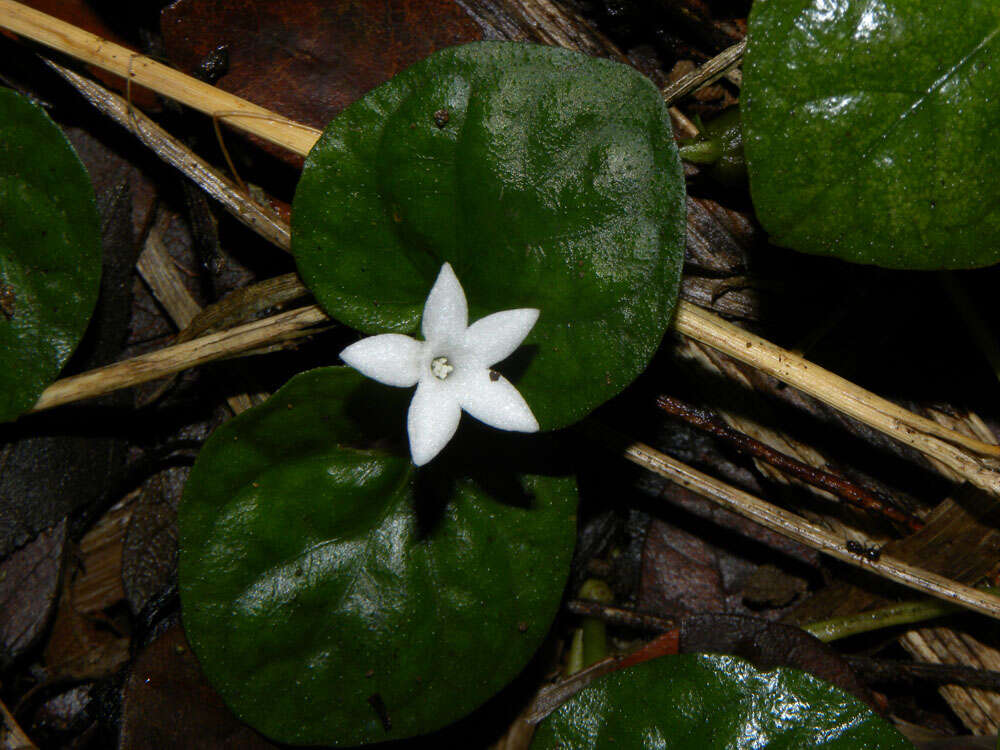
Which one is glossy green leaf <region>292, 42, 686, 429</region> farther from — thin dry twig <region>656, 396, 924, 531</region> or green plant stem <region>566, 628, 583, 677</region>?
green plant stem <region>566, 628, 583, 677</region>

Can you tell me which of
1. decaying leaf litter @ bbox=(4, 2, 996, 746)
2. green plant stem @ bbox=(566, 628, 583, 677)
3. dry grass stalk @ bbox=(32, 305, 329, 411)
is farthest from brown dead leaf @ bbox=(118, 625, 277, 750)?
green plant stem @ bbox=(566, 628, 583, 677)

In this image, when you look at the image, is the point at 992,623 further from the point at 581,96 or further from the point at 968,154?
the point at 581,96

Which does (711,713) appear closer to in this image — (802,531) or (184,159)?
(802,531)

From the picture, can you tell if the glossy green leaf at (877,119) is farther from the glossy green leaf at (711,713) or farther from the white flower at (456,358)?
the glossy green leaf at (711,713)

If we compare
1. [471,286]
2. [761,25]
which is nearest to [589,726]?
[471,286]

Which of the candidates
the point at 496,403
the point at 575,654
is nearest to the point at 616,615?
the point at 575,654

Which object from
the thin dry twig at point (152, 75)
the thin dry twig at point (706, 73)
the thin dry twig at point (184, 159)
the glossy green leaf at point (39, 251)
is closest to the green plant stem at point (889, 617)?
the thin dry twig at point (706, 73)

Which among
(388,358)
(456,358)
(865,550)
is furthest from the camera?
(865,550)
